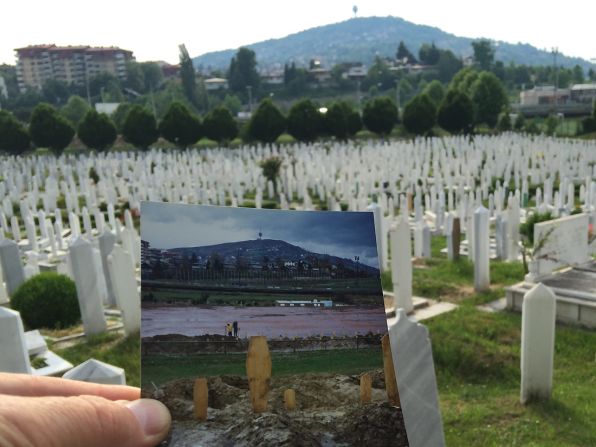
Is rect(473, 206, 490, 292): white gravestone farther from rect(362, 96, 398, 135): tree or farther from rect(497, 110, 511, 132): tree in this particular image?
rect(497, 110, 511, 132): tree

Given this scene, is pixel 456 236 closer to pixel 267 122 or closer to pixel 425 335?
pixel 425 335

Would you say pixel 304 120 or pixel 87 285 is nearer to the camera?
pixel 87 285

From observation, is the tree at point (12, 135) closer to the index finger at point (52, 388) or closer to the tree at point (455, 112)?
the tree at point (455, 112)

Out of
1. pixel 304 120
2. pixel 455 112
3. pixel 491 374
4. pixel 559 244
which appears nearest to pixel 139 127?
pixel 304 120

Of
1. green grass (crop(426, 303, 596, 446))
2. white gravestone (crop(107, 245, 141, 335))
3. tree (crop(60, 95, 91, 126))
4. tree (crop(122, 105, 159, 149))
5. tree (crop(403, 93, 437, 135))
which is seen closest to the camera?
green grass (crop(426, 303, 596, 446))

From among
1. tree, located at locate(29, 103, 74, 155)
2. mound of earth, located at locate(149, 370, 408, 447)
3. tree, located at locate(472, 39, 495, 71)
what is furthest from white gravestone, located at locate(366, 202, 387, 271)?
tree, located at locate(472, 39, 495, 71)

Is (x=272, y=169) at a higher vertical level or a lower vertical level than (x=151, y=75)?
lower

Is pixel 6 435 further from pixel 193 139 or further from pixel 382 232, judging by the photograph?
pixel 193 139
